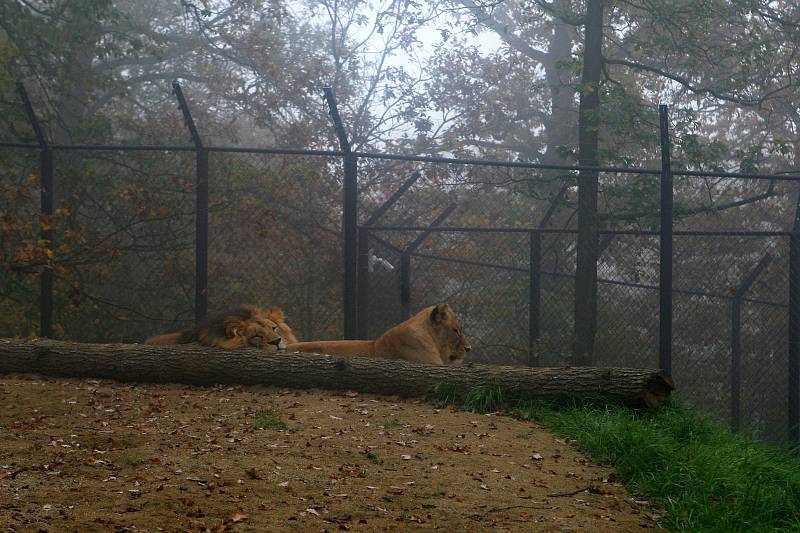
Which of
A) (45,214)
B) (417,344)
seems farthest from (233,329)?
(45,214)

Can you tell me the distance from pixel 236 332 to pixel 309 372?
893 mm

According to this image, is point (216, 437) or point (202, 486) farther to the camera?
point (216, 437)

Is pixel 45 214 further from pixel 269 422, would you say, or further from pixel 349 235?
pixel 269 422

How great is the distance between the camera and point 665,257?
671 centimetres

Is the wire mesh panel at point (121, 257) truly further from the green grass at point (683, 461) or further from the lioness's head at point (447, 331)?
the green grass at point (683, 461)

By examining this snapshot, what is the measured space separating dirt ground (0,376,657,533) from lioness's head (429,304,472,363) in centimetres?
135

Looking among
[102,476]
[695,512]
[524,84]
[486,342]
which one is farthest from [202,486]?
[524,84]

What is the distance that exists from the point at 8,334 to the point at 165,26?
9486 mm

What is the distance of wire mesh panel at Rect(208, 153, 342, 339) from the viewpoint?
33.1 ft

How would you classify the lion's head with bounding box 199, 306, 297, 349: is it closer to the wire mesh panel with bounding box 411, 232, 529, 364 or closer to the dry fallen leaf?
the wire mesh panel with bounding box 411, 232, 529, 364

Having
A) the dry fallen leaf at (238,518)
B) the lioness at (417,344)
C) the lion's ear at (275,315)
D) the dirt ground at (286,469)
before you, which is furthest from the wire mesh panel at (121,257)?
the dry fallen leaf at (238,518)

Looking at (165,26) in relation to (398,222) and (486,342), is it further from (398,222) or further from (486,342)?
(486,342)

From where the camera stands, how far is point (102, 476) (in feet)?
13.1

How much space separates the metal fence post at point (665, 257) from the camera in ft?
21.9
